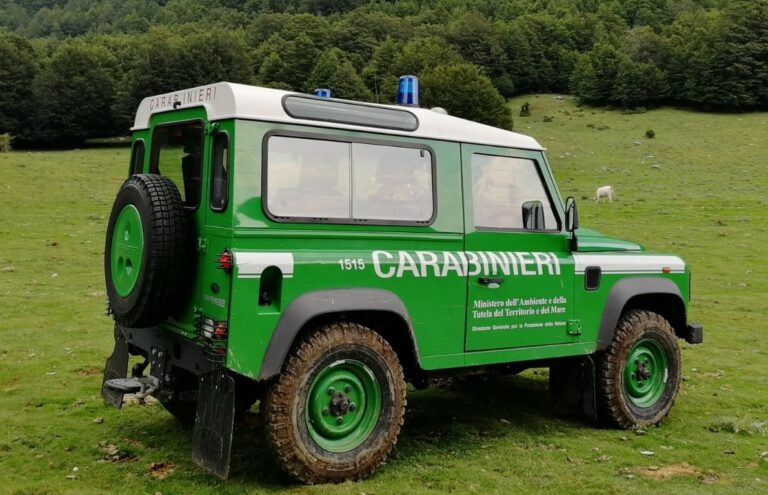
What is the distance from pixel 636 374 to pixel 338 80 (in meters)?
70.5

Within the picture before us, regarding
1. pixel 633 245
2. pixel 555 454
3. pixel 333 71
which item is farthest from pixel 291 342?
pixel 333 71

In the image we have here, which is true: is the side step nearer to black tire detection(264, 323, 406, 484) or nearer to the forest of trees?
black tire detection(264, 323, 406, 484)

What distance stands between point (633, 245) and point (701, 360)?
4076mm

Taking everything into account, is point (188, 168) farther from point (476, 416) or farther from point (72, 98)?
point (72, 98)

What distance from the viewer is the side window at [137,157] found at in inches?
274

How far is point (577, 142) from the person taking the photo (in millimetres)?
53875

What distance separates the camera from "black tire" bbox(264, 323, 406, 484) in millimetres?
5430

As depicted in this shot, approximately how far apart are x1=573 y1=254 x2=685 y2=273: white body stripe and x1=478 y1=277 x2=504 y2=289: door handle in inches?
40.8

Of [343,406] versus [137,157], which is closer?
[343,406]

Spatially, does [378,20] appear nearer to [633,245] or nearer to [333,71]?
[333,71]

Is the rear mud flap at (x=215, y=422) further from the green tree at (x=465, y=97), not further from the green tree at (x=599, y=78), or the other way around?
the green tree at (x=599, y=78)

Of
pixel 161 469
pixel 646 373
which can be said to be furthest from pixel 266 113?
pixel 646 373

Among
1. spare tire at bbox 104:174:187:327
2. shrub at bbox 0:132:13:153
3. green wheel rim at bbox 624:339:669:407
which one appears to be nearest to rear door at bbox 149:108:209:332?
spare tire at bbox 104:174:187:327

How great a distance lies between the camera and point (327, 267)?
5578mm
